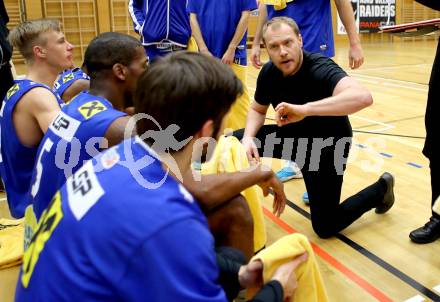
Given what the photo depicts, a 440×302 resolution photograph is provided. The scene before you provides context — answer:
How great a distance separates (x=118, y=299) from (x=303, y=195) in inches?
102

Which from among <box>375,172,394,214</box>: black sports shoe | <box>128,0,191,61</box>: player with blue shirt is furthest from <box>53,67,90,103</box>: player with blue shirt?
<box>375,172,394,214</box>: black sports shoe

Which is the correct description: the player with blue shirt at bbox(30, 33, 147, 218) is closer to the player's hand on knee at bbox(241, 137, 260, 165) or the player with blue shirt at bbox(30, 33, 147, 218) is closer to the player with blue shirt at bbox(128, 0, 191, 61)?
the player's hand on knee at bbox(241, 137, 260, 165)

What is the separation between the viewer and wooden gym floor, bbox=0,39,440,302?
2.35 metres

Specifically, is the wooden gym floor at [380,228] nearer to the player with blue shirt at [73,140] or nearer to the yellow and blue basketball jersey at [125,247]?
the player with blue shirt at [73,140]

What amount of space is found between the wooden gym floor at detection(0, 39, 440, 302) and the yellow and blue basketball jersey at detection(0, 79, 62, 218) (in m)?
0.45

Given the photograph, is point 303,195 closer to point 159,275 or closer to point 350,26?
point 350,26

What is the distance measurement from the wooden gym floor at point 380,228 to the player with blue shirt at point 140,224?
1409 mm

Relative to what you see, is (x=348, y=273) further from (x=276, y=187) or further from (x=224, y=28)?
(x=224, y=28)

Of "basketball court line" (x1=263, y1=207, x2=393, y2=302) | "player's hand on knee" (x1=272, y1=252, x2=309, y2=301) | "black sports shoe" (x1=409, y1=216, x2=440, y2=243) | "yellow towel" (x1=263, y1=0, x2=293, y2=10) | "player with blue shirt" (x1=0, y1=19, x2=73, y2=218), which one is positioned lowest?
"basketball court line" (x1=263, y1=207, x2=393, y2=302)

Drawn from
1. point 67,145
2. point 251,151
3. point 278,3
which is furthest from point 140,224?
point 278,3

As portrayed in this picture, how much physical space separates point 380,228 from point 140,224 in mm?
2328

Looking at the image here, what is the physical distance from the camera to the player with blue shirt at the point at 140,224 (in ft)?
3.30

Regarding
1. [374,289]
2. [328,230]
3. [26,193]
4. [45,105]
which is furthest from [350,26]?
[26,193]

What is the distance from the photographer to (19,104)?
2.32m
